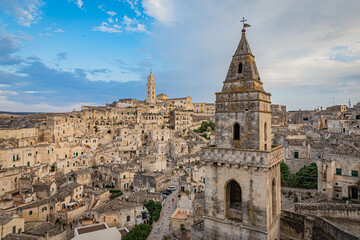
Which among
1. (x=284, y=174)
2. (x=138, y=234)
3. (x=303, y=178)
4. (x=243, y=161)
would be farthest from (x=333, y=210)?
(x=138, y=234)

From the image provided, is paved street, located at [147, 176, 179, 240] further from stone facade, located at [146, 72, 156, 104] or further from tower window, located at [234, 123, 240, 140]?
stone facade, located at [146, 72, 156, 104]

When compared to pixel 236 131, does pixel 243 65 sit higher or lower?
higher

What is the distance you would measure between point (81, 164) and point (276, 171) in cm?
4161

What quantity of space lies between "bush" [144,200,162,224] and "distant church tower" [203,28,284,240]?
675 inches

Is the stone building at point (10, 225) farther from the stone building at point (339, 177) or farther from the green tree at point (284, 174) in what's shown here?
the stone building at point (339, 177)

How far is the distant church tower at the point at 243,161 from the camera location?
10609 mm

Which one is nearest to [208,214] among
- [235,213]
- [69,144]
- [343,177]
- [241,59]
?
[235,213]

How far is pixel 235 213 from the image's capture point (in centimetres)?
1183

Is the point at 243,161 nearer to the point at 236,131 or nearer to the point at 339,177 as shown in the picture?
the point at 236,131

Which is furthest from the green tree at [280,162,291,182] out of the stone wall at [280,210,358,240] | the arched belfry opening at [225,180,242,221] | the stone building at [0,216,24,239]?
the stone building at [0,216,24,239]

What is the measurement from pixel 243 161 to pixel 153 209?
2085cm

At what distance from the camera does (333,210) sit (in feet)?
55.2

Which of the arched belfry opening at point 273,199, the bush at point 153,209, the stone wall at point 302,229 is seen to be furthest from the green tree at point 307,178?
the arched belfry opening at point 273,199

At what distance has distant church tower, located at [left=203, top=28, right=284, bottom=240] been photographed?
10609 millimetres
